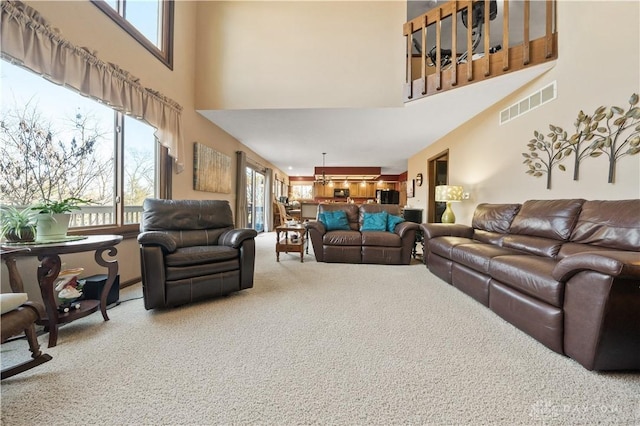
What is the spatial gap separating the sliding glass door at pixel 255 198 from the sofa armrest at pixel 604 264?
234 inches

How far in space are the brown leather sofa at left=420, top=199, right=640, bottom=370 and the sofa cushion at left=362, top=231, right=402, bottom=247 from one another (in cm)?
80

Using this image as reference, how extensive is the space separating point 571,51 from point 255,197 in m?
6.75

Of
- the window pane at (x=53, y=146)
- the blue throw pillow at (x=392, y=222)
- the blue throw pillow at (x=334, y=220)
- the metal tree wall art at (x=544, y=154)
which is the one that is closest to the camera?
the window pane at (x=53, y=146)

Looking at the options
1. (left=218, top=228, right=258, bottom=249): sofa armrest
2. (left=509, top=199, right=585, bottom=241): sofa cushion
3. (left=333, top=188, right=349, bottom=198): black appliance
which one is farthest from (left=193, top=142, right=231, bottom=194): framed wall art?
(left=333, top=188, right=349, bottom=198): black appliance

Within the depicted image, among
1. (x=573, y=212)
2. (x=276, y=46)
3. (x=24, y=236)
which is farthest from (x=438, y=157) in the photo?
(x=24, y=236)

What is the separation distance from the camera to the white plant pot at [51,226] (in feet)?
5.57

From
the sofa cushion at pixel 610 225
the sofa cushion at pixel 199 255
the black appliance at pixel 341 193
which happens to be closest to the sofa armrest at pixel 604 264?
the sofa cushion at pixel 610 225

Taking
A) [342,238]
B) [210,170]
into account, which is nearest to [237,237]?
[342,238]

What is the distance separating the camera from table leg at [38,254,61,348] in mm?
1571

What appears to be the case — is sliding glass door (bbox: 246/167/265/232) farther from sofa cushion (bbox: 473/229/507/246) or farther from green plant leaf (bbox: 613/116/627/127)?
green plant leaf (bbox: 613/116/627/127)

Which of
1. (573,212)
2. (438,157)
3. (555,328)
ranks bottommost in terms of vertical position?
(555,328)

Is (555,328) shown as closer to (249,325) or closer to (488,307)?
(488,307)

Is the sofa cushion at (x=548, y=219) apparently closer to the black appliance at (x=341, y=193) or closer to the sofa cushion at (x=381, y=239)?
the sofa cushion at (x=381, y=239)

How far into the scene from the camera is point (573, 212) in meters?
2.15
